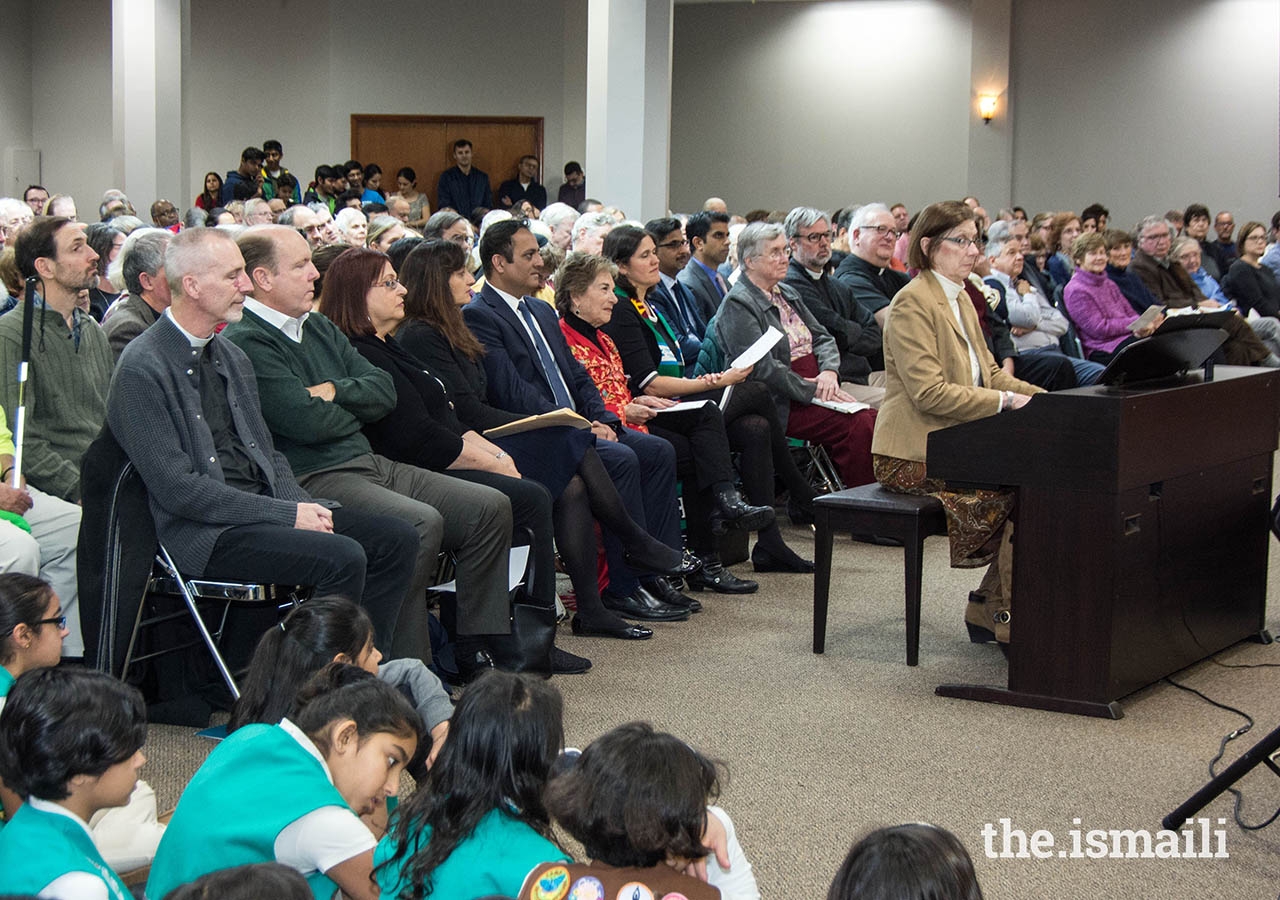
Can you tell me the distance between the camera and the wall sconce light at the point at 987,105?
14031 mm

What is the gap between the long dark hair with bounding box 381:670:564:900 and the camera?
69.0 inches

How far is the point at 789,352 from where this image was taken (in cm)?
562

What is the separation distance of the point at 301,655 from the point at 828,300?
418 cm

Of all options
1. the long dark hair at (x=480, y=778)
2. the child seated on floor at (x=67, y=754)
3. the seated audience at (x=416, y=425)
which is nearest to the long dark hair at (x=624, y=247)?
the seated audience at (x=416, y=425)

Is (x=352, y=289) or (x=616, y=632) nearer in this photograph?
(x=352, y=289)

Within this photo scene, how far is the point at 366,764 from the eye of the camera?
203cm

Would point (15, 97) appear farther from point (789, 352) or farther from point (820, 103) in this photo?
point (789, 352)

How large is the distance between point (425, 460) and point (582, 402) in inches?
34.9

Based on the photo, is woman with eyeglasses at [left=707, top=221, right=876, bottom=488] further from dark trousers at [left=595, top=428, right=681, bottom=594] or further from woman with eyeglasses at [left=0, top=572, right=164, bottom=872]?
woman with eyeglasses at [left=0, top=572, right=164, bottom=872]

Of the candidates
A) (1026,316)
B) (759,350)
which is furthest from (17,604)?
(1026,316)

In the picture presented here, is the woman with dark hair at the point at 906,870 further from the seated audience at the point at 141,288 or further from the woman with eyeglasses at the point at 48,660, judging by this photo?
the seated audience at the point at 141,288

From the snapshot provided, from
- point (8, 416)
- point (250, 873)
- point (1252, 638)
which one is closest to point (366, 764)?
point (250, 873)

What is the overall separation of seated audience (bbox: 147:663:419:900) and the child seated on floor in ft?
0.38

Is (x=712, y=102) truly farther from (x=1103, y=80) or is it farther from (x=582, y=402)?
(x=582, y=402)
